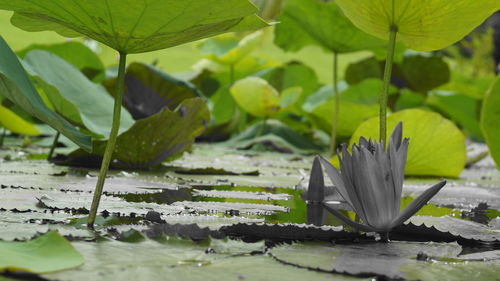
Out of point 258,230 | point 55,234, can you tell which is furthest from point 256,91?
point 55,234

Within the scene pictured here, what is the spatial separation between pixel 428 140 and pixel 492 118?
0.28m

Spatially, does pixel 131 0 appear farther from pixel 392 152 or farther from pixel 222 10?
pixel 392 152

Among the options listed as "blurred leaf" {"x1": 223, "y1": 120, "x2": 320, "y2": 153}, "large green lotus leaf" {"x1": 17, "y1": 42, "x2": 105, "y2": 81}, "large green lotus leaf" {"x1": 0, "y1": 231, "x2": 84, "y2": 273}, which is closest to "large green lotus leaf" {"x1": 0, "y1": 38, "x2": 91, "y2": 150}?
"large green lotus leaf" {"x1": 0, "y1": 231, "x2": 84, "y2": 273}

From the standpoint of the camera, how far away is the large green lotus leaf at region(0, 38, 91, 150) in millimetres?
600

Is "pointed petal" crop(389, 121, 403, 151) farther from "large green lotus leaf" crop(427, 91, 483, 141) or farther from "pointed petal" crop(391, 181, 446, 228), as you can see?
"large green lotus leaf" crop(427, 91, 483, 141)

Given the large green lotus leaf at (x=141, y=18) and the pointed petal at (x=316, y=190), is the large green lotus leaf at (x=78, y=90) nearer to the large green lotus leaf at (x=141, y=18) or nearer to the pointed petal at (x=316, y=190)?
the pointed petal at (x=316, y=190)

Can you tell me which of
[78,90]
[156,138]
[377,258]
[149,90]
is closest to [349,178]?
[377,258]

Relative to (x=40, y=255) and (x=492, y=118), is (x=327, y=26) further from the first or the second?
(x=40, y=255)

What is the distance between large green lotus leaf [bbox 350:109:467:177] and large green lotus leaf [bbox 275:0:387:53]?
0.40 metres

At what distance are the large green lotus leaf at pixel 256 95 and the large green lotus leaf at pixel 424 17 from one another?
114 centimetres

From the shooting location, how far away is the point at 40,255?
431mm

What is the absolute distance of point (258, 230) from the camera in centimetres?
56

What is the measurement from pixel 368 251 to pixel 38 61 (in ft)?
3.07

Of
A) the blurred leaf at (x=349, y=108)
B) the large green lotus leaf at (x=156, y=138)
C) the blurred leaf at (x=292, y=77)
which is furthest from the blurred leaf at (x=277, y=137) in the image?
the large green lotus leaf at (x=156, y=138)
